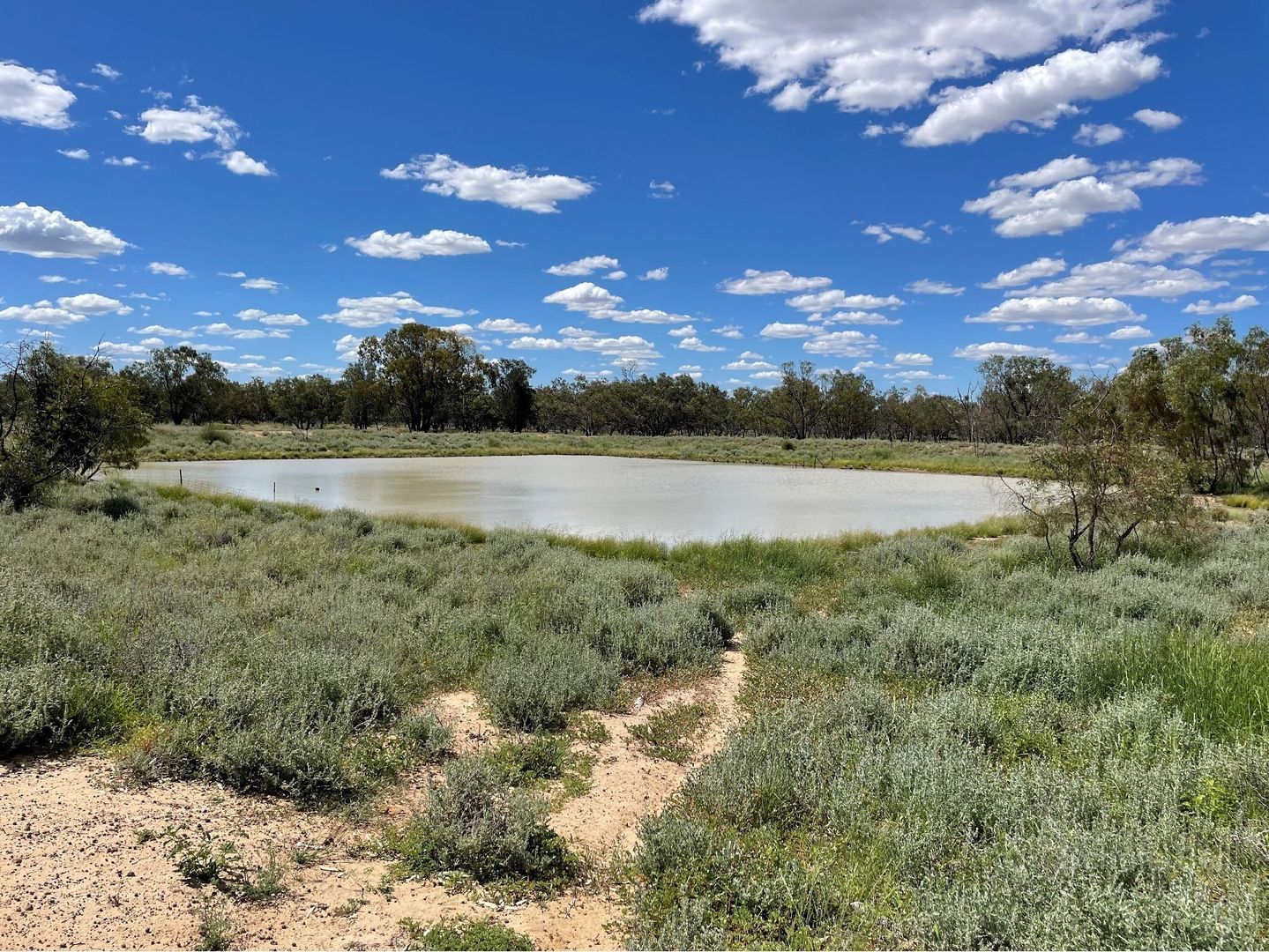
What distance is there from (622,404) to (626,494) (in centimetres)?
8310

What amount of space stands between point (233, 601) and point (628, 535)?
1015cm

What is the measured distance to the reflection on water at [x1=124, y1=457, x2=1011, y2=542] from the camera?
2067 centimetres

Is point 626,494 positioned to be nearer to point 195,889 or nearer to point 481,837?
point 481,837

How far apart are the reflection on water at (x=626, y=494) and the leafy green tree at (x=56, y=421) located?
5922mm

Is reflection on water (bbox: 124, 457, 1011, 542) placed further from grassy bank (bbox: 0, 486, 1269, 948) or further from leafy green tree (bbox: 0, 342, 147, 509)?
grassy bank (bbox: 0, 486, 1269, 948)

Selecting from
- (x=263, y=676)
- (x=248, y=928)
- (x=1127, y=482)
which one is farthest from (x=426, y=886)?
(x=1127, y=482)

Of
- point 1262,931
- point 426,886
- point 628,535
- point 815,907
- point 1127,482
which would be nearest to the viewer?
point 1262,931

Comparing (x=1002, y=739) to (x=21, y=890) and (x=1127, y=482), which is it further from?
(x=1127, y=482)

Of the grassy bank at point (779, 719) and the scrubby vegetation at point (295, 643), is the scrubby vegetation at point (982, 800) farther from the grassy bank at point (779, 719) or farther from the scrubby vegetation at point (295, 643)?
the scrubby vegetation at point (295, 643)

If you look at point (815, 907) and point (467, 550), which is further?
point (467, 550)

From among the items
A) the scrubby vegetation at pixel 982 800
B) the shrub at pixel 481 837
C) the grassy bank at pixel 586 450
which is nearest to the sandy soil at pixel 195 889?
the shrub at pixel 481 837

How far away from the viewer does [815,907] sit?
3.56 meters

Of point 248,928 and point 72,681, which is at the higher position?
point 72,681

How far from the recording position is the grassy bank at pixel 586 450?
1903 inches
